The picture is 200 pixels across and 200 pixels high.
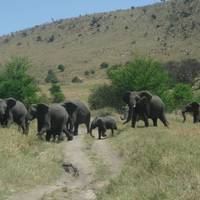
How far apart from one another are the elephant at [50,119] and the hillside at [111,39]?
69.2m

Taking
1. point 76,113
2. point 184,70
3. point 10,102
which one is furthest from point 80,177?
point 184,70

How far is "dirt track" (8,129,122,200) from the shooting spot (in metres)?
16.0

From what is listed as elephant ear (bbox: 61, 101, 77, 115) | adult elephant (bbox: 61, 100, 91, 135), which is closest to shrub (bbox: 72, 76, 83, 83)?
adult elephant (bbox: 61, 100, 91, 135)

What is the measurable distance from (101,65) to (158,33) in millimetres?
18638

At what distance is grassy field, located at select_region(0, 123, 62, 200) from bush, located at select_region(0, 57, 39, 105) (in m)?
22.6

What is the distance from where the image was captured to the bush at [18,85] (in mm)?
48375

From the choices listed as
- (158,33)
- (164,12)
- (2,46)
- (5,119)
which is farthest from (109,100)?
(2,46)

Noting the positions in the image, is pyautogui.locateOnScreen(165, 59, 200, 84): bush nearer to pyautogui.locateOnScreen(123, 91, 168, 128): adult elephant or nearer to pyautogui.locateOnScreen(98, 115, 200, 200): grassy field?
pyautogui.locateOnScreen(123, 91, 168, 128): adult elephant

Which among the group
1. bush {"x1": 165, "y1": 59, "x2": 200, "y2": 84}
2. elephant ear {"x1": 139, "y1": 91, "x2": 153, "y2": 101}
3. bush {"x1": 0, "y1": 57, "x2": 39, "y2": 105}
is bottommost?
elephant ear {"x1": 139, "y1": 91, "x2": 153, "y2": 101}

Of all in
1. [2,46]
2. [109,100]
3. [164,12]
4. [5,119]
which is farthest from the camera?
[2,46]

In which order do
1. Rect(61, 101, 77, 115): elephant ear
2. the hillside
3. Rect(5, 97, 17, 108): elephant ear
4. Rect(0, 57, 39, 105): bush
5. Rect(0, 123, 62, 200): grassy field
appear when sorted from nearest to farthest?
Rect(0, 123, 62, 200): grassy field
Rect(5, 97, 17, 108): elephant ear
Rect(61, 101, 77, 115): elephant ear
Rect(0, 57, 39, 105): bush
the hillside

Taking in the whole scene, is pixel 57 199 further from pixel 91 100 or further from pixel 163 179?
pixel 91 100

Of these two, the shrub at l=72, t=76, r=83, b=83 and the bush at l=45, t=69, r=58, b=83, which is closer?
the shrub at l=72, t=76, r=83, b=83

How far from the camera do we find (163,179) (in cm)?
1523
